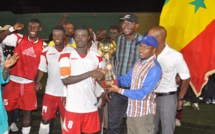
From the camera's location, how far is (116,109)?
541 cm

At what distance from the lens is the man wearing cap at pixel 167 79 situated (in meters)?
4.76

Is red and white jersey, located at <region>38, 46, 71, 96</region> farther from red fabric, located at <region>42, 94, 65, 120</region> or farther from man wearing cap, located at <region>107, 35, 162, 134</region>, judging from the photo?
man wearing cap, located at <region>107, 35, 162, 134</region>

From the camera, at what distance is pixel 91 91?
457 cm

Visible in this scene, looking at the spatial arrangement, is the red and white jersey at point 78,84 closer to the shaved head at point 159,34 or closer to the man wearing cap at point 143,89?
the man wearing cap at point 143,89

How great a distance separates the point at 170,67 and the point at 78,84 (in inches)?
48.6

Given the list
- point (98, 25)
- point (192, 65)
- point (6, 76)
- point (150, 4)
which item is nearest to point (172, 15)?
point (192, 65)

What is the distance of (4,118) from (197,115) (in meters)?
5.57

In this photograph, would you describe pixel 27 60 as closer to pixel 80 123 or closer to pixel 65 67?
pixel 65 67

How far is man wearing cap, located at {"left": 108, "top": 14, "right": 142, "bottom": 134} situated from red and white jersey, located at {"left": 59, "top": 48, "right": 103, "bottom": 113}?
2.94 ft

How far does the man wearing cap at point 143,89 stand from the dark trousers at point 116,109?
0.99 meters

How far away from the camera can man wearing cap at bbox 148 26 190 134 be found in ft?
15.6

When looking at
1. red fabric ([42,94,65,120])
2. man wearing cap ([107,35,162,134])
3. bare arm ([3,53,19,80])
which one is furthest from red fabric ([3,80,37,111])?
man wearing cap ([107,35,162,134])

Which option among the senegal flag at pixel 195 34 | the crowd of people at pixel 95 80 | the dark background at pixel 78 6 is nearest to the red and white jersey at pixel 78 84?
the crowd of people at pixel 95 80

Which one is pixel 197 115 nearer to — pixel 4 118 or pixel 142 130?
pixel 142 130
